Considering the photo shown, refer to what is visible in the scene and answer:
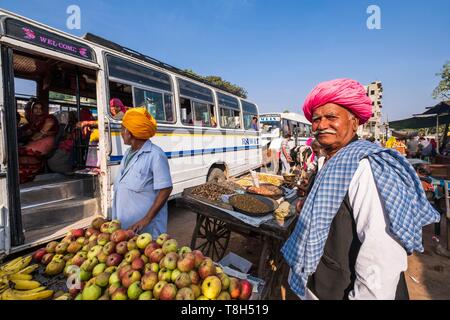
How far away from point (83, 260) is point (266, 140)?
1387 centimetres

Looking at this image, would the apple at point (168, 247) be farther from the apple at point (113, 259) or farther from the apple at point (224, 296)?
the apple at point (224, 296)

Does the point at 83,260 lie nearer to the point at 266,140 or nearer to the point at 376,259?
the point at 376,259

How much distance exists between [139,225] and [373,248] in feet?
6.33

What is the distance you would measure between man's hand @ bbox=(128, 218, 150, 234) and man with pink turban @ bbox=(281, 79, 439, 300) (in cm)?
141

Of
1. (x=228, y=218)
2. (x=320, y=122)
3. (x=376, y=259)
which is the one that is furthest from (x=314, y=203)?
(x=228, y=218)

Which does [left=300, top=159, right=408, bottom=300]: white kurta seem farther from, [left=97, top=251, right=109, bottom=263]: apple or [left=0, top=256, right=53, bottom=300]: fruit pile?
[left=0, top=256, right=53, bottom=300]: fruit pile

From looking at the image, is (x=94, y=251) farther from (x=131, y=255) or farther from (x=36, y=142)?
(x=36, y=142)

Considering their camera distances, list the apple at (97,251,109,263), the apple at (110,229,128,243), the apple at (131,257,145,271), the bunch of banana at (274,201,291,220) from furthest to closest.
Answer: the bunch of banana at (274,201,291,220) → the apple at (110,229,128,243) → the apple at (97,251,109,263) → the apple at (131,257,145,271)

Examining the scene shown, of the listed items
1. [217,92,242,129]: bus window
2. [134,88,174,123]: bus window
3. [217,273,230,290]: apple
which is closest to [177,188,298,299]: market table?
[217,273,230,290]: apple

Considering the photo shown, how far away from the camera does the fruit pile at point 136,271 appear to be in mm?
1308

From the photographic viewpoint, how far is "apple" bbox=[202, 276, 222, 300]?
50.3 inches

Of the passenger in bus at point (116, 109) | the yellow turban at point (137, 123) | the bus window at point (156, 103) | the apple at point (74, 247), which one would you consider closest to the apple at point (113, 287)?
the apple at point (74, 247)

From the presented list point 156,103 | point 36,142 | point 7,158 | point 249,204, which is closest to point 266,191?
point 249,204

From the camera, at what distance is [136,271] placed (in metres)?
1.42
